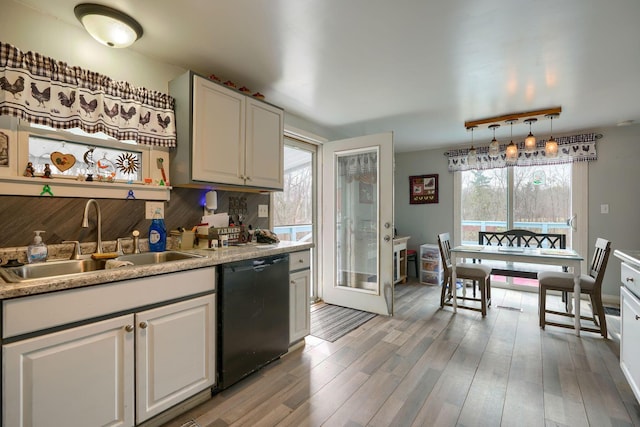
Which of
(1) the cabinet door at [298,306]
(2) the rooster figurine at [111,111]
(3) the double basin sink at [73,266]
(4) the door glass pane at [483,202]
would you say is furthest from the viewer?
(4) the door glass pane at [483,202]

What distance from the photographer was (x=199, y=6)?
1623 millimetres

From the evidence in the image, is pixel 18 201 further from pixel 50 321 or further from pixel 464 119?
pixel 464 119

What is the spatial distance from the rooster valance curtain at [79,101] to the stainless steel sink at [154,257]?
75 centimetres

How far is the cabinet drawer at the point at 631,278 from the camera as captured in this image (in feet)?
5.49

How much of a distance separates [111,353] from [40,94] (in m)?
1.41

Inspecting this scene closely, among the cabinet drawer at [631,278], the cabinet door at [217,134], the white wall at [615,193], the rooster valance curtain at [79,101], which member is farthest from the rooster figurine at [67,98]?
the white wall at [615,193]

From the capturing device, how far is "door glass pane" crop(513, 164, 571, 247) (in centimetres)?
412

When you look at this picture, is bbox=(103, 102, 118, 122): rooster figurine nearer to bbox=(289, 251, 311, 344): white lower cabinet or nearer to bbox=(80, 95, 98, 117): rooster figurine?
bbox=(80, 95, 98, 117): rooster figurine

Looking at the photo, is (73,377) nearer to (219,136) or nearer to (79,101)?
(79,101)

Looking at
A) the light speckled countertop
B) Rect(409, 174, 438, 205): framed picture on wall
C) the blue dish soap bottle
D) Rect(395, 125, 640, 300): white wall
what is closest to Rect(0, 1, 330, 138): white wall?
the blue dish soap bottle

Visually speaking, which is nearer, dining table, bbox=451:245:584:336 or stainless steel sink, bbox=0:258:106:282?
stainless steel sink, bbox=0:258:106:282

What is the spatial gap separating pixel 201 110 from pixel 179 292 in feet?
4.04

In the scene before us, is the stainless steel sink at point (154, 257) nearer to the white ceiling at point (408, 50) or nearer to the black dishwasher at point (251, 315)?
the black dishwasher at point (251, 315)

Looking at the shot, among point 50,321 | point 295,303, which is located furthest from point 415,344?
point 50,321
